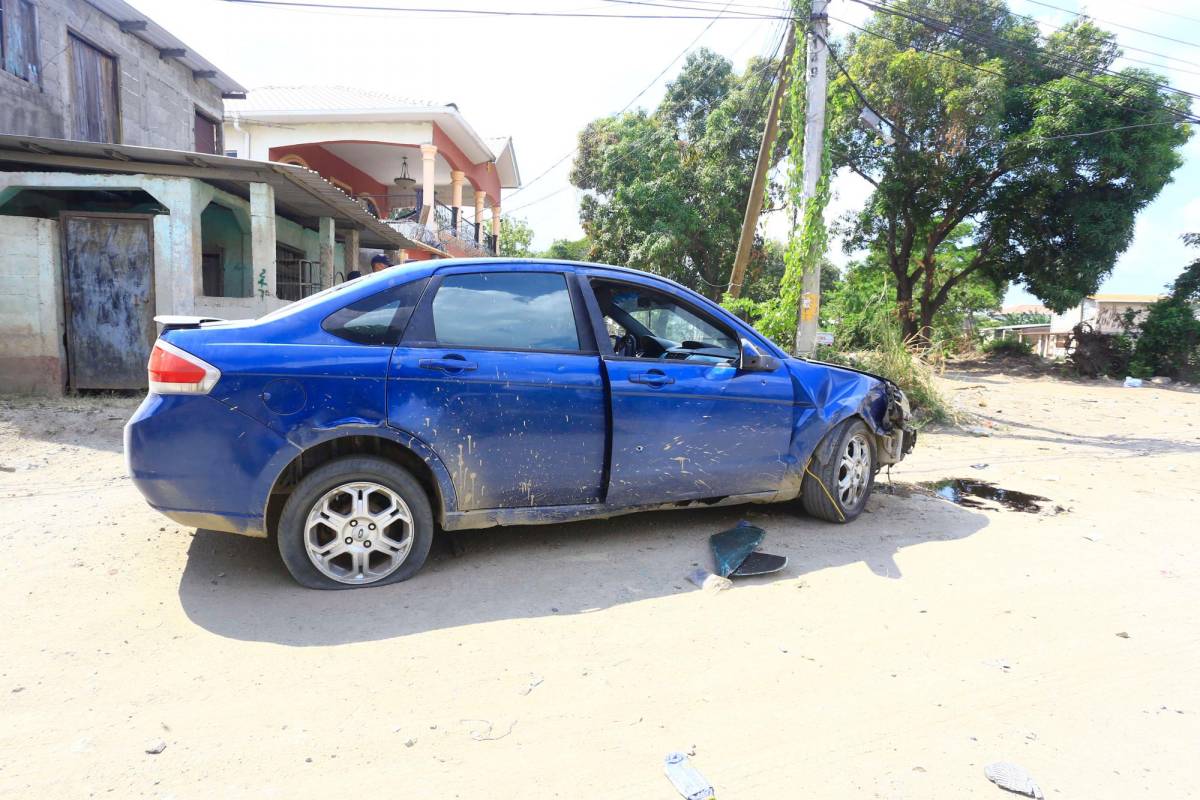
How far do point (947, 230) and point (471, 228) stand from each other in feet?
50.6

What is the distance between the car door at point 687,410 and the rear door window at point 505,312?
21cm

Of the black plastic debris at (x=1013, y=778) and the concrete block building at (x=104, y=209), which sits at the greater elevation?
the concrete block building at (x=104, y=209)

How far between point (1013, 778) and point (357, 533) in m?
2.80

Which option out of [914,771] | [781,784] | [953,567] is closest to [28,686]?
[781,784]

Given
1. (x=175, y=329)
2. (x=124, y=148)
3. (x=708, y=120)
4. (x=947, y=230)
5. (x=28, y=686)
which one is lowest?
(x=28, y=686)

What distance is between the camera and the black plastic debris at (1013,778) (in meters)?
2.09

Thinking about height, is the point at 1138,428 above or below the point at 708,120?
below

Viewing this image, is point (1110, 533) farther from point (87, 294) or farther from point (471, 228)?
point (471, 228)

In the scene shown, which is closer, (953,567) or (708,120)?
(953,567)

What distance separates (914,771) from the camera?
7.14 feet

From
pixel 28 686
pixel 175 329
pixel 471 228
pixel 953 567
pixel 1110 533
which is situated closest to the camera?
pixel 28 686

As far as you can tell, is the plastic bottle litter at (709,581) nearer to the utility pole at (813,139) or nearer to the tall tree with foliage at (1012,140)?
the utility pole at (813,139)

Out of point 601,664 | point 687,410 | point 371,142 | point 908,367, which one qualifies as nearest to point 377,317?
point 687,410

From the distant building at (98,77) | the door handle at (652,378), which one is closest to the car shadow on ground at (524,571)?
the door handle at (652,378)
